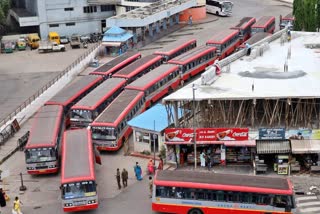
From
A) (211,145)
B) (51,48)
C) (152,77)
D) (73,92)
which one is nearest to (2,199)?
(211,145)

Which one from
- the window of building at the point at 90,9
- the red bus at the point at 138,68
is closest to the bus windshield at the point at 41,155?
the red bus at the point at 138,68

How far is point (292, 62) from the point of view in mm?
46312

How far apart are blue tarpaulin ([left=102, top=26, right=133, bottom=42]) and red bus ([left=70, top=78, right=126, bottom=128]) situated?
72.5 ft

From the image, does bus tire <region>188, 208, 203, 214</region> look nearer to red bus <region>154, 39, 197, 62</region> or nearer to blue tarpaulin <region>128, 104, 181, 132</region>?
blue tarpaulin <region>128, 104, 181, 132</region>

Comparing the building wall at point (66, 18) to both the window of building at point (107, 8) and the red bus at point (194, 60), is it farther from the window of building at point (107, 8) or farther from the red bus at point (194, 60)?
the red bus at point (194, 60)

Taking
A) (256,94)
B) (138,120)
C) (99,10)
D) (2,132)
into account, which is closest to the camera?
(256,94)

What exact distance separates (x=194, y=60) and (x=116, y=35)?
16.6m

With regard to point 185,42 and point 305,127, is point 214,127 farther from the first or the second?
point 185,42

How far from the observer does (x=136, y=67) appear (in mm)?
53438

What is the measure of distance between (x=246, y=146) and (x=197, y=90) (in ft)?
17.8

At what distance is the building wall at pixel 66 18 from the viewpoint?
77.2 meters

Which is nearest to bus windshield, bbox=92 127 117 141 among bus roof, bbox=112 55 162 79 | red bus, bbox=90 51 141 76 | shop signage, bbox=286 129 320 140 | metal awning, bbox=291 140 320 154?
bus roof, bbox=112 55 162 79

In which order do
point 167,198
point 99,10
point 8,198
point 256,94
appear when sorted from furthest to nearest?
point 99,10, point 256,94, point 8,198, point 167,198

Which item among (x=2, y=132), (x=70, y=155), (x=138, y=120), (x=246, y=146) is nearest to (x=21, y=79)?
(x=2, y=132)
